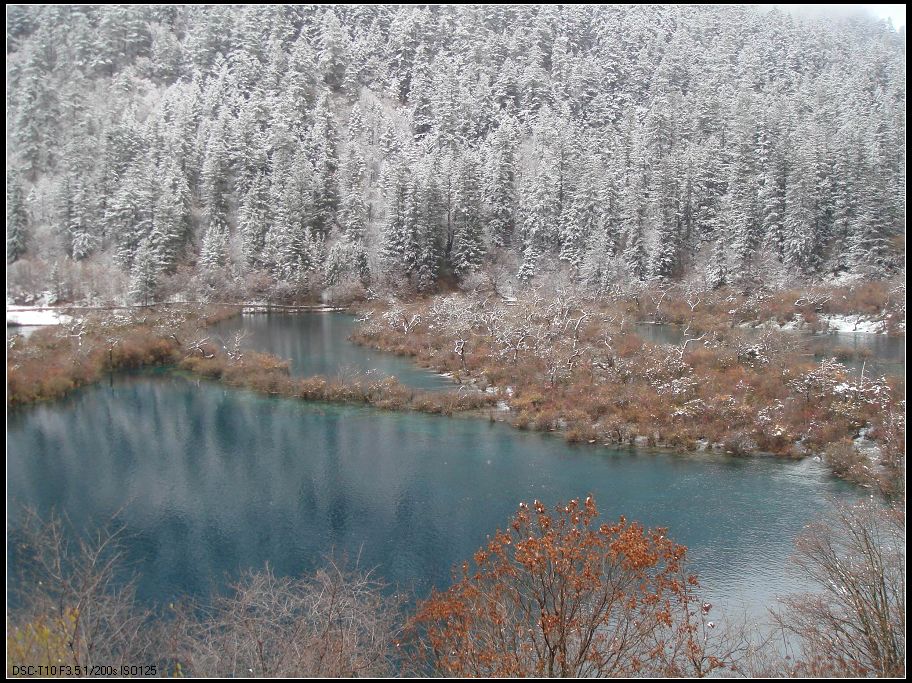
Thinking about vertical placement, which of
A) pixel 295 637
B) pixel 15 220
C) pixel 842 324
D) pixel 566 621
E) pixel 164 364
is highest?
pixel 15 220

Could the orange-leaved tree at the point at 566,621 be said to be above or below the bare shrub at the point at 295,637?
above

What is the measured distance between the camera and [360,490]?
20.7m

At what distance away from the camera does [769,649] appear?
12.0m

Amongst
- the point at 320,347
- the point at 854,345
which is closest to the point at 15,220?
the point at 320,347

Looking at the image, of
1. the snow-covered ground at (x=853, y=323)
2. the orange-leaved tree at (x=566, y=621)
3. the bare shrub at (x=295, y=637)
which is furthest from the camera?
the snow-covered ground at (x=853, y=323)

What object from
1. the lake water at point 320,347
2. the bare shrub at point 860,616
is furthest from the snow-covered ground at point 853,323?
the bare shrub at point 860,616

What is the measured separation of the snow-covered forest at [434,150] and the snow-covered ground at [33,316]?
477 centimetres

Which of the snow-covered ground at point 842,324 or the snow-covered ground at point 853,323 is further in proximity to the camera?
the snow-covered ground at point 842,324

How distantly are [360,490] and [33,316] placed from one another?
43.3 m

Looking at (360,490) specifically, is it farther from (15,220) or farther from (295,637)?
(15,220)

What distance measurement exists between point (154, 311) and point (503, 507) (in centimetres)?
4122

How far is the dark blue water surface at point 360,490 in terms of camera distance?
53.3ft

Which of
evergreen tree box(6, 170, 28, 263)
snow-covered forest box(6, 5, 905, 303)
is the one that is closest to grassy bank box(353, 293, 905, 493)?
snow-covered forest box(6, 5, 905, 303)

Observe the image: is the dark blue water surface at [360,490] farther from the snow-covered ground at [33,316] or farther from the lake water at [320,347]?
the snow-covered ground at [33,316]
